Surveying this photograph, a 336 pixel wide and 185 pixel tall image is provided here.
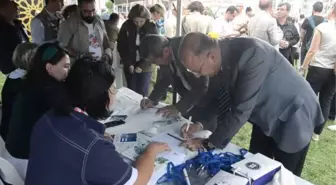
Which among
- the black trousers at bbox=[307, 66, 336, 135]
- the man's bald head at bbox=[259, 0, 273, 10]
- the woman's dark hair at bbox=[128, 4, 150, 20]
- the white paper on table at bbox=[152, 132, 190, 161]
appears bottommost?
the black trousers at bbox=[307, 66, 336, 135]

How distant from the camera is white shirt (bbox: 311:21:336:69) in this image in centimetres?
279

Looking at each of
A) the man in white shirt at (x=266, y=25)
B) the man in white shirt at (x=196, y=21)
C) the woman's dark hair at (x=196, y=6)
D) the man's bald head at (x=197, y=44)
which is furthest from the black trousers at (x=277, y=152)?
the woman's dark hair at (x=196, y=6)

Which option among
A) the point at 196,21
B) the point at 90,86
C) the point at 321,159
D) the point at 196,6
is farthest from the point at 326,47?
the point at 90,86

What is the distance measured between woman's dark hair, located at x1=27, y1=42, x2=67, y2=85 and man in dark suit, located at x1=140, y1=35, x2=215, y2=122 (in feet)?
1.75

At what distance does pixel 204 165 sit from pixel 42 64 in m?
0.77

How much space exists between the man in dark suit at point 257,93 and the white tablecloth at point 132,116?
17cm

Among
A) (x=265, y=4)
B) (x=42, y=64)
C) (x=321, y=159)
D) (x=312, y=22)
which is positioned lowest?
(x=321, y=159)

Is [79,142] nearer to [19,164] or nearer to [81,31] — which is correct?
[19,164]

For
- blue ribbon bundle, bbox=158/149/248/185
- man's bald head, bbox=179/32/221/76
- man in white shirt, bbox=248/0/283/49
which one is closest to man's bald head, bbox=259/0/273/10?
man in white shirt, bbox=248/0/283/49

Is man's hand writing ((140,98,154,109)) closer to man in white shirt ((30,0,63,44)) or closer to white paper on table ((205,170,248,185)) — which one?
white paper on table ((205,170,248,185))

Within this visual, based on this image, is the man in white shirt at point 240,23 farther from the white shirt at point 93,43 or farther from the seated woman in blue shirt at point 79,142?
the seated woman in blue shirt at point 79,142

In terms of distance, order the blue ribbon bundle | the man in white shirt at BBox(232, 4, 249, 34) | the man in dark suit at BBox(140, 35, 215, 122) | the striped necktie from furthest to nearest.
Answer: the man in white shirt at BBox(232, 4, 249, 34)
the man in dark suit at BBox(140, 35, 215, 122)
the striped necktie
the blue ribbon bundle

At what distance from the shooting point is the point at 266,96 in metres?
1.34

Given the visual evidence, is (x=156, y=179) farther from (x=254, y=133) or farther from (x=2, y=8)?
(x=2, y=8)
